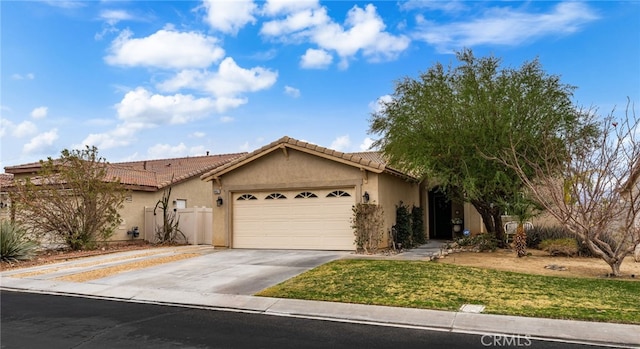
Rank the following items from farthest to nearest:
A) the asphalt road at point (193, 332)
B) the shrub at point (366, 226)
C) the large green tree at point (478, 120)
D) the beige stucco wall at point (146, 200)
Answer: the beige stucco wall at point (146, 200) < the shrub at point (366, 226) < the large green tree at point (478, 120) < the asphalt road at point (193, 332)

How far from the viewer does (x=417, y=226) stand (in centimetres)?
1967

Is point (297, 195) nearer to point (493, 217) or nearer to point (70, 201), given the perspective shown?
point (493, 217)

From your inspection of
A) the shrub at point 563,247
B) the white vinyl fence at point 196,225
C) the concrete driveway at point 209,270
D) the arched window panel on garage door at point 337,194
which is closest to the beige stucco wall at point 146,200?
the white vinyl fence at point 196,225

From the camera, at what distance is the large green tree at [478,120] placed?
14.5 metres

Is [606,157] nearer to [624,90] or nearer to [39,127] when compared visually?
[624,90]

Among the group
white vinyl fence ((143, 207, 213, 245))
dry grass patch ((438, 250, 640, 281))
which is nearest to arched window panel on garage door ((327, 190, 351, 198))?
dry grass patch ((438, 250, 640, 281))

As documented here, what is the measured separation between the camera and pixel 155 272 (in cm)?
1239

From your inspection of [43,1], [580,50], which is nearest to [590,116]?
[580,50]

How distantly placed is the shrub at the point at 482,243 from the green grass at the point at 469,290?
15.2ft

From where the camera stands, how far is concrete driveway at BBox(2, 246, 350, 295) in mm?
10500

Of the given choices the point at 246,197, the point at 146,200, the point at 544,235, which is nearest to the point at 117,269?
the point at 246,197

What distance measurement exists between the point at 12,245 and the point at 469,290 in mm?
14056

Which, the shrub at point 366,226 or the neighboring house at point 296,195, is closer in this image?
the shrub at point 366,226

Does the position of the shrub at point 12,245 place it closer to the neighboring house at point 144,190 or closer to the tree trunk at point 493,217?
the neighboring house at point 144,190
